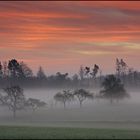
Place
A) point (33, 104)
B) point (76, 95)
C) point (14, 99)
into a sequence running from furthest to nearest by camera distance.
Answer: point (76, 95) < point (33, 104) < point (14, 99)

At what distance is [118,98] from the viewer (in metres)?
164

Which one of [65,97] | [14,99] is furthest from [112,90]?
[14,99]

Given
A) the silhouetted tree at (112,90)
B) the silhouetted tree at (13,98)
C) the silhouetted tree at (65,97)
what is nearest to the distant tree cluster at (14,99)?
the silhouetted tree at (13,98)

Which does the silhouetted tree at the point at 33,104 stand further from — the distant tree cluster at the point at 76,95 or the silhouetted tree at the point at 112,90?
the silhouetted tree at the point at 112,90

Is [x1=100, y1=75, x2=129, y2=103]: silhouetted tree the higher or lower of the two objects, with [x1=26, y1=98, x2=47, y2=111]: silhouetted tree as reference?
higher

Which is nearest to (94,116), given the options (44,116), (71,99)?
(44,116)

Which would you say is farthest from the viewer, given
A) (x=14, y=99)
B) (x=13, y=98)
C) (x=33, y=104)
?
(x=33, y=104)

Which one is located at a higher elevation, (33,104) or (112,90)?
(112,90)

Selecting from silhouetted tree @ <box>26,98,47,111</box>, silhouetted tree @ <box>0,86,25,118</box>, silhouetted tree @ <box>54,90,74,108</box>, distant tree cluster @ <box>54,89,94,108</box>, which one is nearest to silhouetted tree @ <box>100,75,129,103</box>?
distant tree cluster @ <box>54,89,94,108</box>

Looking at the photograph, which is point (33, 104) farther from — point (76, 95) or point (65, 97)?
point (76, 95)

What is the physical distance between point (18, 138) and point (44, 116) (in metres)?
92.8

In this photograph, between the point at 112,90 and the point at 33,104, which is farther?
the point at 112,90

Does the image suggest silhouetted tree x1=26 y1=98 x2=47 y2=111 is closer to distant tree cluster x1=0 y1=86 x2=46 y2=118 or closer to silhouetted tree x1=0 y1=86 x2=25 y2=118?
distant tree cluster x1=0 y1=86 x2=46 y2=118

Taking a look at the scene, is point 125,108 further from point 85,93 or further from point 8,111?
point 8,111
